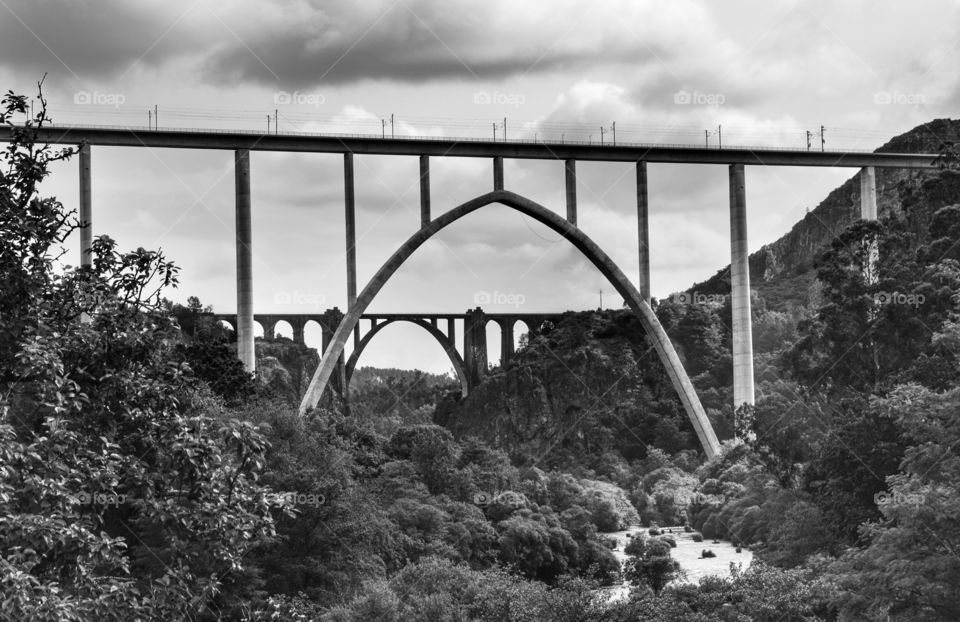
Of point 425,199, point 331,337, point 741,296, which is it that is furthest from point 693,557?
point 331,337

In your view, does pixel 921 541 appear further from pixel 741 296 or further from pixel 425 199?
pixel 741 296

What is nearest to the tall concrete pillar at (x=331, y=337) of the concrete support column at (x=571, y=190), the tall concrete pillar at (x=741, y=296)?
the concrete support column at (x=571, y=190)

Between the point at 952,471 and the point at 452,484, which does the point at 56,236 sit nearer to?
the point at 952,471

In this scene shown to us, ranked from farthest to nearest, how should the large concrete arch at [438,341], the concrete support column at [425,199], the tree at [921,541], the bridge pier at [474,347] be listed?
the bridge pier at [474,347], the large concrete arch at [438,341], the concrete support column at [425,199], the tree at [921,541]

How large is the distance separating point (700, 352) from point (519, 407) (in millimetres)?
12320

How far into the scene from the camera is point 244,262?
47844 millimetres

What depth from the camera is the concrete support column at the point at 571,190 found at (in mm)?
53500

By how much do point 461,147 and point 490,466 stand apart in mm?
14845

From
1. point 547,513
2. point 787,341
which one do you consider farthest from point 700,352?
point 547,513

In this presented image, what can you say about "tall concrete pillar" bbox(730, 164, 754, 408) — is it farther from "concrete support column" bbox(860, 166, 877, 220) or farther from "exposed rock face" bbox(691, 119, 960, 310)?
"exposed rock face" bbox(691, 119, 960, 310)
